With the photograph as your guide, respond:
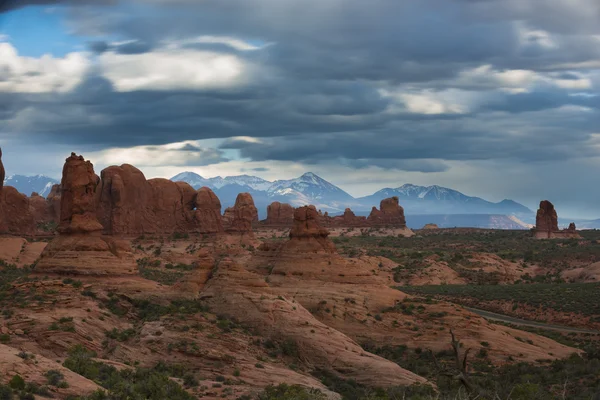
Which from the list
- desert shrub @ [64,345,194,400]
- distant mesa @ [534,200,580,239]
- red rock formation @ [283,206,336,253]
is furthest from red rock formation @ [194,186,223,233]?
distant mesa @ [534,200,580,239]

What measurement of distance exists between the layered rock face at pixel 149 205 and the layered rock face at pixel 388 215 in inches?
2709

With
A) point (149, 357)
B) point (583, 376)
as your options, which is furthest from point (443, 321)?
point (149, 357)

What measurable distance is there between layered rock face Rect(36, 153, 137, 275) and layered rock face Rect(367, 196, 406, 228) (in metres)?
124

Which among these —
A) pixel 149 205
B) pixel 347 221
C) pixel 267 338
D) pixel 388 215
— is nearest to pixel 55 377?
pixel 267 338

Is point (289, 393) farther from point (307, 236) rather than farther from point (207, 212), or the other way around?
point (207, 212)

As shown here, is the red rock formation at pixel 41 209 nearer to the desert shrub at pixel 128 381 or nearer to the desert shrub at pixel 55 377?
the desert shrub at pixel 128 381

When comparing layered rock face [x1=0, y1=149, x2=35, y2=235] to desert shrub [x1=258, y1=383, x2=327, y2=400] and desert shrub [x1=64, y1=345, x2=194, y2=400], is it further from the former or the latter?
desert shrub [x1=258, y1=383, x2=327, y2=400]

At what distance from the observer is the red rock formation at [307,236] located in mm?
64500

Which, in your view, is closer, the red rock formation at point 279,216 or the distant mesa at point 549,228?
the distant mesa at point 549,228

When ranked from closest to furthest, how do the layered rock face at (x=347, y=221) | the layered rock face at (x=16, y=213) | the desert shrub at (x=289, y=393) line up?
the desert shrub at (x=289, y=393) < the layered rock face at (x=16, y=213) < the layered rock face at (x=347, y=221)

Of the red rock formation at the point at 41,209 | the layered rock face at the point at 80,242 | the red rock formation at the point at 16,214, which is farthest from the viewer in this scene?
the red rock formation at the point at 41,209

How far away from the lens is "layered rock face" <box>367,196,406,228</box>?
175 meters

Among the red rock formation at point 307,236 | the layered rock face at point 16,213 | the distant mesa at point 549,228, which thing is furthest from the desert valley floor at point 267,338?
the distant mesa at point 549,228

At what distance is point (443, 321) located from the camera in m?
53.8
